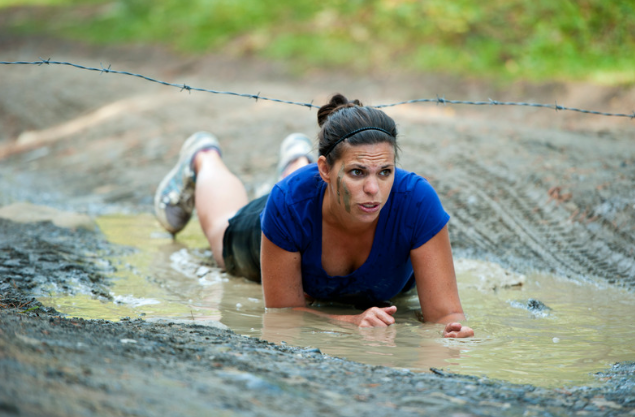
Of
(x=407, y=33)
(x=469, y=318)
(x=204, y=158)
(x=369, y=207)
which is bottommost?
(x=469, y=318)

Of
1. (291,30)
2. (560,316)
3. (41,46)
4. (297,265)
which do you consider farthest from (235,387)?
(41,46)

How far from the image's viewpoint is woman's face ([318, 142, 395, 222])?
284 centimetres

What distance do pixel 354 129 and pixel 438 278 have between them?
0.80 meters

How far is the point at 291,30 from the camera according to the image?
1332 cm

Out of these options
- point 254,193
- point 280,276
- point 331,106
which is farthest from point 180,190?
point 331,106

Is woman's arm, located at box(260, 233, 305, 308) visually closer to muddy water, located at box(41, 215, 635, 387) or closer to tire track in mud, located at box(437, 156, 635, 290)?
muddy water, located at box(41, 215, 635, 387)

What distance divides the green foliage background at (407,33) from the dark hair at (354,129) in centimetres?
622

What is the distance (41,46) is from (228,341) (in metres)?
15.1

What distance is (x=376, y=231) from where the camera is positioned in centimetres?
307

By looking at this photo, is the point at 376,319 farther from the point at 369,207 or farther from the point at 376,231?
the point at 369,207

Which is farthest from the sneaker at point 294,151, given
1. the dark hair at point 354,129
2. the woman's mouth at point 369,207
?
the woman's mouth at point 369,207

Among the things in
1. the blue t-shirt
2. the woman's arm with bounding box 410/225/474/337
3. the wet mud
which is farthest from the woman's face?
the wet mud

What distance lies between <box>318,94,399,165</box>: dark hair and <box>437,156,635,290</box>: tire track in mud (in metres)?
1.84

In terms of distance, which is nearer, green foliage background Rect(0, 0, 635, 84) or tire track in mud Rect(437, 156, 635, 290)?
tire track in mud Rect(437, 156, 635, 290)
